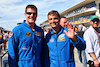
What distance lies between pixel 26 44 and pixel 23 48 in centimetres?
9

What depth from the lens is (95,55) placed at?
9.03 feet

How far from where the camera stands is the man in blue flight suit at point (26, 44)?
2.02 m

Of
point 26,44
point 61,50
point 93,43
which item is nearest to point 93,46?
point 93,43

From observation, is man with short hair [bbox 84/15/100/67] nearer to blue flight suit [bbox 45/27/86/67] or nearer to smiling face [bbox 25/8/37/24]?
blue flight suit [bbox 45/27/86/67]

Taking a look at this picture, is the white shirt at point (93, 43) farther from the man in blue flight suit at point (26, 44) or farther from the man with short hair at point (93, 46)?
the man in blue flight suit at point (26, 44)

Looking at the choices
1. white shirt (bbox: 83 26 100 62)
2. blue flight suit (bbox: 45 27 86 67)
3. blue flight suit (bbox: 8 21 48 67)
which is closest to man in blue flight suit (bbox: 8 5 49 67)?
blue flight suit (bbox: 8 21 48 67)

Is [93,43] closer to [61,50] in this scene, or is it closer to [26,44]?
[61,50]

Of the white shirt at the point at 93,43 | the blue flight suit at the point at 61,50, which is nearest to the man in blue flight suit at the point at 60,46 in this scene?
the blue flight suit at the point at 61,50

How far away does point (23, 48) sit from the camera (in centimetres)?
207

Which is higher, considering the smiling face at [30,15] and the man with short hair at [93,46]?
the smiling face at [30,15]

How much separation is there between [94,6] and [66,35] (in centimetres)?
3154

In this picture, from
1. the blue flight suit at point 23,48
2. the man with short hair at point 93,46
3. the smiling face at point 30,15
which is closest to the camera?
the blue flight suit at point 23,48

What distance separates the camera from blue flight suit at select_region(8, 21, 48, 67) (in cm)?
202

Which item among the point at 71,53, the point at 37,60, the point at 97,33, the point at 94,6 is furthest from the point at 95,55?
the point at 94,6
